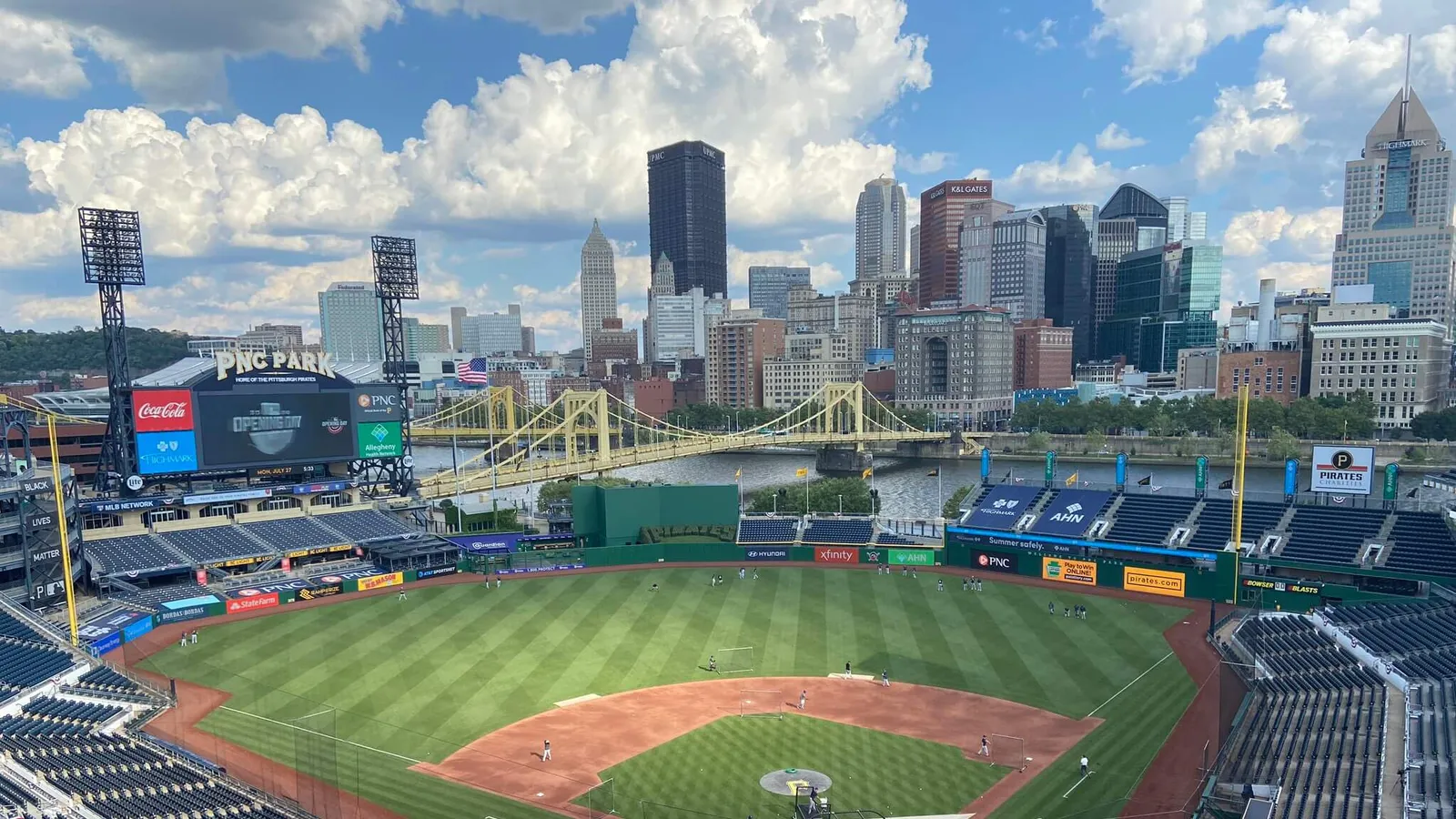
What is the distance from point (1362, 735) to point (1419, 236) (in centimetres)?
23667

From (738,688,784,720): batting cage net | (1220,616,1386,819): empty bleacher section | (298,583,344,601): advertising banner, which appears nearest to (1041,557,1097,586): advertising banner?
(1220,616,1386,819): empty bleacher section

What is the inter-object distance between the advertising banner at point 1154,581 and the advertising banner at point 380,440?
182ft

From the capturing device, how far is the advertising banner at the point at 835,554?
60.1m

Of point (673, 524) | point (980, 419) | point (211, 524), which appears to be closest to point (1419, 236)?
point (980, 419)

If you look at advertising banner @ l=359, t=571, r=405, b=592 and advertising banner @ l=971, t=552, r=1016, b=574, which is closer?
advertising banner @ l=359, t=571, r=405, b=592

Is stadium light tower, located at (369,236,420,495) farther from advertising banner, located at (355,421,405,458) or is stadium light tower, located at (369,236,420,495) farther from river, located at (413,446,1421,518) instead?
river, located at (413,446,1421,518)

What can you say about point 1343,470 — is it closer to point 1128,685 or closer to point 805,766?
point 1128,685

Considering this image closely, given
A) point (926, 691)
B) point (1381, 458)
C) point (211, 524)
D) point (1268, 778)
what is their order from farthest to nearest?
point (1381, 458) → point (211, 524) → point (926, 691) → point (1268, 778)

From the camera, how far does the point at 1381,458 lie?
371 feet

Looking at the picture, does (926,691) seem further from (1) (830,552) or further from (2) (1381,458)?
(2) (1381,458)

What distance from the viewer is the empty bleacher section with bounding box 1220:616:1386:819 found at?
71.8 ft

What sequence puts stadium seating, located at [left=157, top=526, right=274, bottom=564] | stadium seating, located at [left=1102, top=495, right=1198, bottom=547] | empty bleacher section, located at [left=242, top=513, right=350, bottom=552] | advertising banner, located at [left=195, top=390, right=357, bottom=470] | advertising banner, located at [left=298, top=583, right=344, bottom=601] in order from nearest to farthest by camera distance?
1. advertising banner, located at [left=298, top=583, right=344, bottom=601]
2. stadium seating, located at [left=1102, top=495, right=1198, bottom=547]
3. stadium seating, located at [left=157, top=526, right=274, bottom=564]
4. empty bleacher section, located at [left=242, top=513, right=350, bottom=552]
5. advertising banner, located at [left=195, top=390, right=357, bottom=470]

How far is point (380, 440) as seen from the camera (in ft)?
218

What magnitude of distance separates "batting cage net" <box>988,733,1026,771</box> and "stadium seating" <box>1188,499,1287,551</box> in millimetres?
26785
